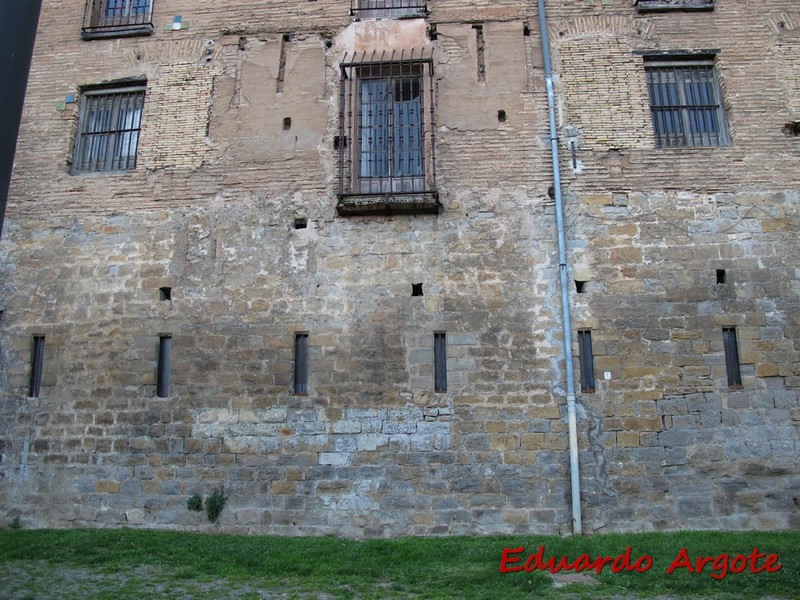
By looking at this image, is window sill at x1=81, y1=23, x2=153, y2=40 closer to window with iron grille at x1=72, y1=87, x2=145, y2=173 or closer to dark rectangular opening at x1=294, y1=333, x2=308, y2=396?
window with iron grille at x1=72, y1=87, x2=145, y2=173

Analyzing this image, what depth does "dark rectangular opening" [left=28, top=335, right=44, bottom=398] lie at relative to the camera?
10.3 meters

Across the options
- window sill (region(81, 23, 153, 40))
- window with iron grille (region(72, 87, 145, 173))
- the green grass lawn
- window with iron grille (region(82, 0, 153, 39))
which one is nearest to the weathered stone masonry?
window with iron grille (region(72, 87, 145, 173))

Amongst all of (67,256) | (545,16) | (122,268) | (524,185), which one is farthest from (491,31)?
(67,256)

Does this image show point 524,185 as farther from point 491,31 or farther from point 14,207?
point 14,207

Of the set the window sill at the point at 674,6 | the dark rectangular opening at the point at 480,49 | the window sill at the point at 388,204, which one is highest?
the window sill at the point at 674,6

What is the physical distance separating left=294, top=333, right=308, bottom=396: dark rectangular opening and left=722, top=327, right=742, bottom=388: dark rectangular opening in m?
5.90

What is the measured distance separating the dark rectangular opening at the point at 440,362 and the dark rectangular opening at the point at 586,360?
74.6 inches

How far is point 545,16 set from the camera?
36.2ft

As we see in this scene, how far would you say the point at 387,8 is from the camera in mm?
11406

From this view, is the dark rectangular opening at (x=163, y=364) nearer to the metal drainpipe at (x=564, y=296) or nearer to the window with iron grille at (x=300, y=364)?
the window with iron grille at (x=300, y=364)

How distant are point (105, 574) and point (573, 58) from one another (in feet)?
31.5

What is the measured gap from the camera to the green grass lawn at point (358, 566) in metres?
6.75

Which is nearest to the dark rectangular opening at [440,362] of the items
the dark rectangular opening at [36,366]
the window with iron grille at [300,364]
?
the window with iron grille at [300,364]

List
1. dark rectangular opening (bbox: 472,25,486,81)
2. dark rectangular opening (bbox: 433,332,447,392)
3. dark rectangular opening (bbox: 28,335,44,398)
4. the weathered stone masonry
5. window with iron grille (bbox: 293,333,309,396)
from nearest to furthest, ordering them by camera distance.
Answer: the weathered stone masonry, dark rectangular opening (bbox: 433,332,447,392), window with iron grille (bbox: 293,333,309,396), dark rectangular opening (bbox: 28,335,44,398), dark rectangular opening (bbox: 472,25,486,81)
